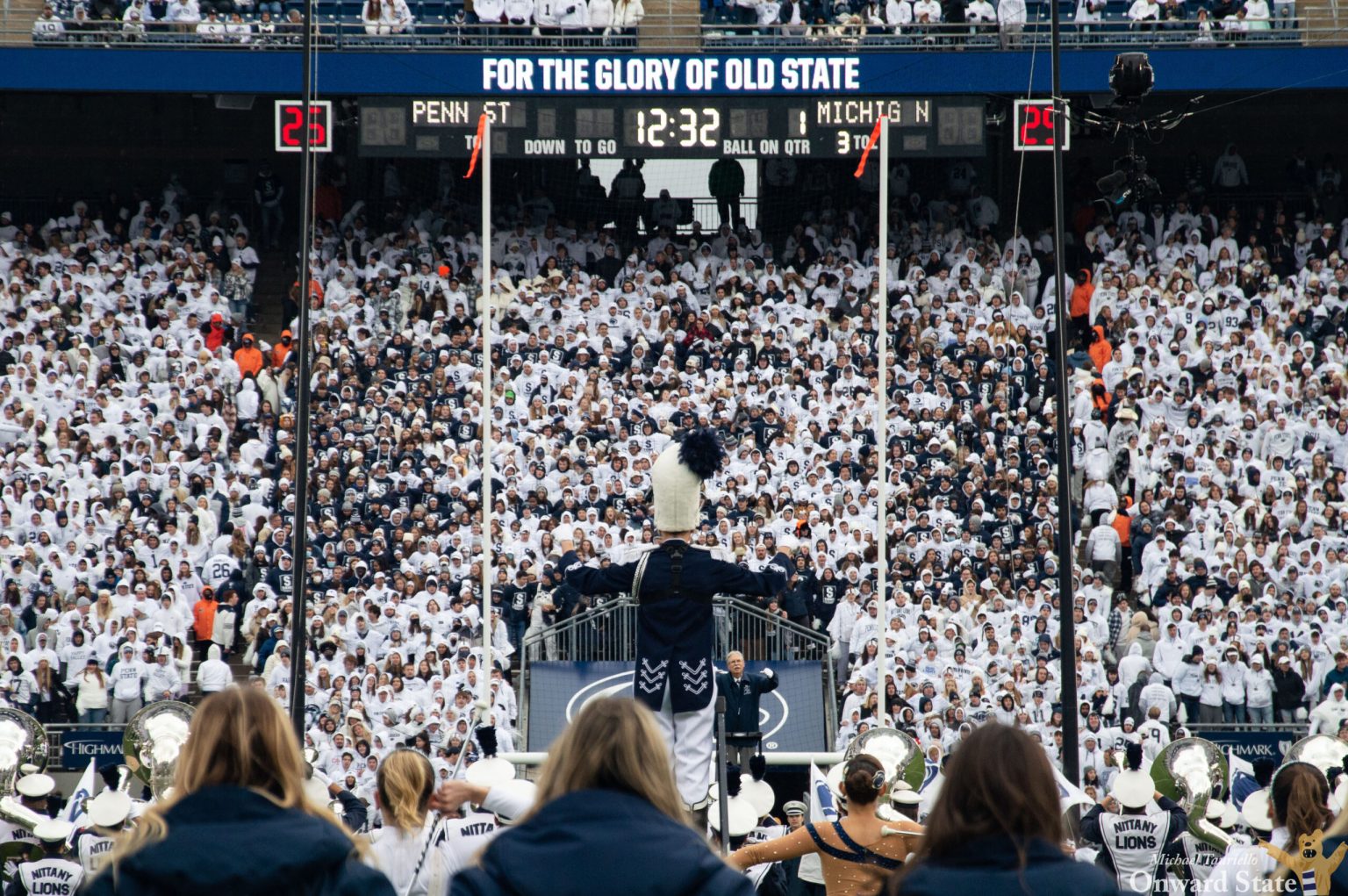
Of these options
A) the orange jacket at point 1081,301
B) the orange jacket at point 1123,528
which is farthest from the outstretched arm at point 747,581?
the orange jacket at point 1081,301

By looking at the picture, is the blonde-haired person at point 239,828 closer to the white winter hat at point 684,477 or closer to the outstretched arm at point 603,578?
the white winter hat at point 684,477

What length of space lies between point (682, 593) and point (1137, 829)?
8.59ft

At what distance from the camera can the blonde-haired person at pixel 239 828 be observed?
3.60 meters

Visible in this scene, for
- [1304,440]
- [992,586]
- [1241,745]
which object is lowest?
[1241,745]

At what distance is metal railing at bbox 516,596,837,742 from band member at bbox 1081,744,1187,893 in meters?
7.45

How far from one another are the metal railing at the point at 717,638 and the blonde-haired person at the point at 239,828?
12.8 m

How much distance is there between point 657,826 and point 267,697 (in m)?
0.82

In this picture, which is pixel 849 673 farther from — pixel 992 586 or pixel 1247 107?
pixel 1247 107

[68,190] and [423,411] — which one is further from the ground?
[68,190]

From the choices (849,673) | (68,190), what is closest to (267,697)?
(849,673)

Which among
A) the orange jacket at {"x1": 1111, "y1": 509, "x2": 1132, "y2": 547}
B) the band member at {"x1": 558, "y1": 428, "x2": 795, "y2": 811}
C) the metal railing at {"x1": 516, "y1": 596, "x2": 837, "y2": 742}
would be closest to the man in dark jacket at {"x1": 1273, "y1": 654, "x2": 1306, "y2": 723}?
the orange jacket at {"x1": 1111, "y1": 509, "x2": 1132, "y2": 547}

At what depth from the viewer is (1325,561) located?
62.6ft

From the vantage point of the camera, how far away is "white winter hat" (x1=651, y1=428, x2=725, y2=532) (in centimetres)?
793

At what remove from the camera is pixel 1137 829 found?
895cm
